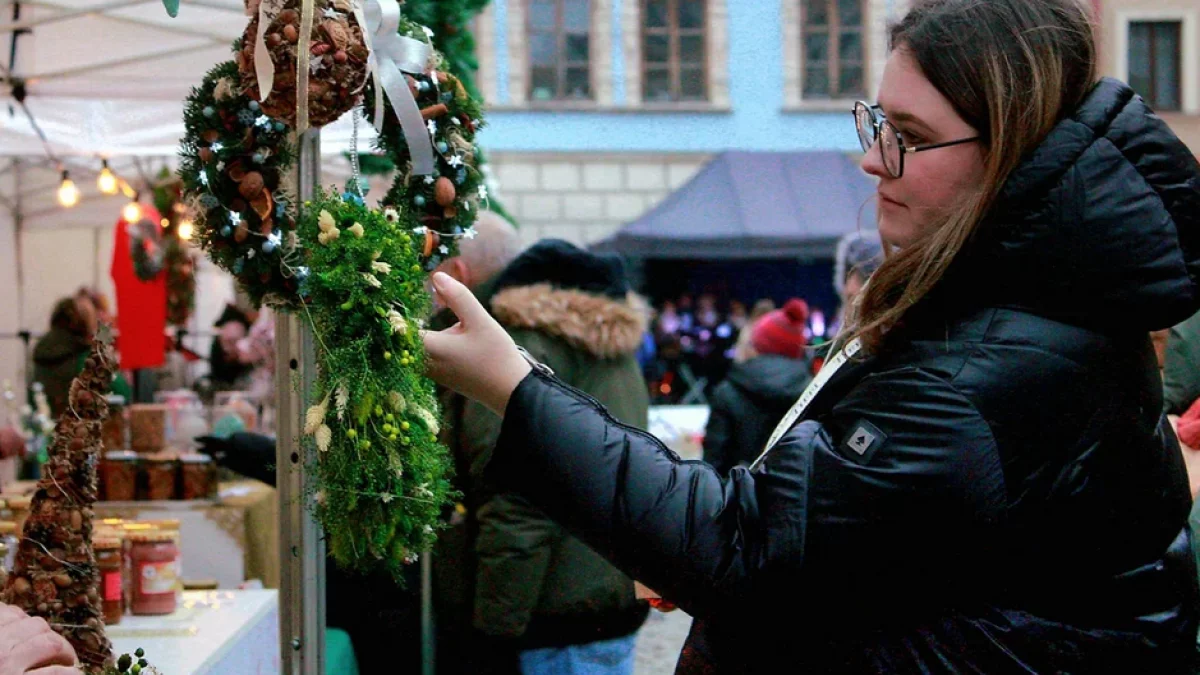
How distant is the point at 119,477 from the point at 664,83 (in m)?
12.7

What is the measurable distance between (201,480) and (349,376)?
3.24 meters

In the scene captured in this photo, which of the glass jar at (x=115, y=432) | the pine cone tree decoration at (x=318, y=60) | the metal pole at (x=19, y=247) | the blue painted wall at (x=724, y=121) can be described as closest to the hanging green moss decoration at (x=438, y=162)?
the pine cone tree decoration at (x=318, y=60)

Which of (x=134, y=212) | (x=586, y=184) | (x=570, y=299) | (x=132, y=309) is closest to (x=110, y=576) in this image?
(x=570, y=299)

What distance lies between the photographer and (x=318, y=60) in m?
1.67

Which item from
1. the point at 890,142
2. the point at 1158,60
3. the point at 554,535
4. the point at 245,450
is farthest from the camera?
the point at 1158,60

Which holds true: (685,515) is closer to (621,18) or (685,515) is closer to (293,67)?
(293,67)

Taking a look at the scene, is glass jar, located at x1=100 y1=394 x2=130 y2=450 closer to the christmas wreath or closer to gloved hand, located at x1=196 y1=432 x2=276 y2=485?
gloved hand, located at x1=196 y1=432 x2=276 y2=485

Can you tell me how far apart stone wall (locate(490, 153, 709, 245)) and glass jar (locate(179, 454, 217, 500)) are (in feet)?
38.3

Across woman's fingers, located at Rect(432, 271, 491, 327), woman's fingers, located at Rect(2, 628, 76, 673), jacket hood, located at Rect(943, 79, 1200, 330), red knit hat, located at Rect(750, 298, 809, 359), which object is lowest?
woman's fingers, located at Rect(2, 628, 76, 673)

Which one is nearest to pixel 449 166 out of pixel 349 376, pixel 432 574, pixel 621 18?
pixel 349 376

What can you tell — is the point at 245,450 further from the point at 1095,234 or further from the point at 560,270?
the point at 1095,234

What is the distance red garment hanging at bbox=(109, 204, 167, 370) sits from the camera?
7.34 metres

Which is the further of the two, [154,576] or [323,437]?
[154,576]

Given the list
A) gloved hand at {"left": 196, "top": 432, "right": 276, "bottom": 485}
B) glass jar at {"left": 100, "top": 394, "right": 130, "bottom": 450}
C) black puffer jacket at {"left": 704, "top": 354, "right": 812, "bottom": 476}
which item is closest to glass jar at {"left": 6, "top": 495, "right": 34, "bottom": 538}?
gloved hand at {"left": 196, "top": 432, "right": 276, "bottom": 485}
